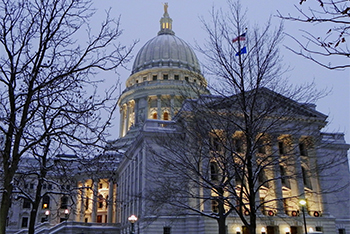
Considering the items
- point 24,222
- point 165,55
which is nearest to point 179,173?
point 24,222

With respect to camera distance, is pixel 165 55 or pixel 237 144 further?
pixel 165 55

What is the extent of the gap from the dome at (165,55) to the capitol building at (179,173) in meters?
0.26

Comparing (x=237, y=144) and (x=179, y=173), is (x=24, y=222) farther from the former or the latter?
(x=237, y=144)

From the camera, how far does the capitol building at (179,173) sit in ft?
59.5

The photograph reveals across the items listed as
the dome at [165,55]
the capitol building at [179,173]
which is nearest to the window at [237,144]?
the capitol building at [179,173]

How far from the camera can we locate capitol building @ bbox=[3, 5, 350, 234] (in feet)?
59.5

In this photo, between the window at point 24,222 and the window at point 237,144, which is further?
the window at point 24,222

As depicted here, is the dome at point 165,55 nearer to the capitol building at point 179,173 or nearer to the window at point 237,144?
the capitol building at point 179,173

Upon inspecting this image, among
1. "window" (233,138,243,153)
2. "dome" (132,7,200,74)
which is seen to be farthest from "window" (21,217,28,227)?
"window" (233,138,243,153)

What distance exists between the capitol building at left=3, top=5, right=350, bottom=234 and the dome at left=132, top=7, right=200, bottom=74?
0.26 m

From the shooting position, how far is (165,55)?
9056cm

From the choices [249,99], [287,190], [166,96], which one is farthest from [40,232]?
[249,99]

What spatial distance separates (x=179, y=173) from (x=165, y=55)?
70.8 meters

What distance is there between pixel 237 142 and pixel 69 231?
4132 centimetres
